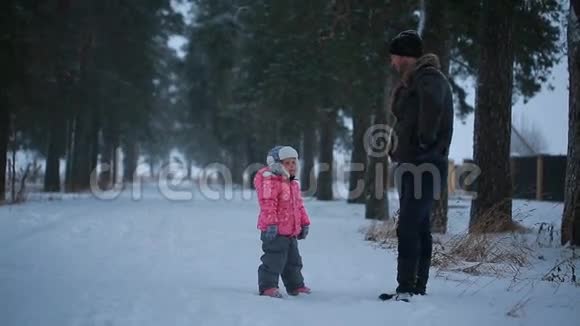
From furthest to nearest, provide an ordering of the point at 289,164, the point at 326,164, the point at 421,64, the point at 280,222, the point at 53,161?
the point at 53,161 → the point at 326,164 → the point at 289,164 → the point at 280,222 → the point at 421,64

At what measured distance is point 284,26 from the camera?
15.0 metres

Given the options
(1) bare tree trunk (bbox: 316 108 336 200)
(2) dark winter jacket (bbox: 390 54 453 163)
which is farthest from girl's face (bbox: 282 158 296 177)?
(1) bare tree trunk (bbox: 316 108 336 200)

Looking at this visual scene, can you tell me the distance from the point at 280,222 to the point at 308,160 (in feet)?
69.8

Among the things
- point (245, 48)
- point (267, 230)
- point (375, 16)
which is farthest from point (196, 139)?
point (267, 230)

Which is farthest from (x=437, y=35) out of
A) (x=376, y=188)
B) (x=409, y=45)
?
(x=409, y=45)

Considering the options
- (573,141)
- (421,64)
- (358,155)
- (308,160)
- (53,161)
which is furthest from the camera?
(308,160)

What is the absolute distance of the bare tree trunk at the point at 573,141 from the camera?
297 inches

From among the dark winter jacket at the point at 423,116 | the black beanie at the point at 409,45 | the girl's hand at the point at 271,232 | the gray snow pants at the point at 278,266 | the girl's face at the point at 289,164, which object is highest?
the black beanie at the point at 409,45

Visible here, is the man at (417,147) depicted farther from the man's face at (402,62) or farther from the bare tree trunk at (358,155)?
the bare tree trunk at (358,155)

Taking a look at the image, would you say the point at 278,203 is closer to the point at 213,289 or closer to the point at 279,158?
the point at 279,158

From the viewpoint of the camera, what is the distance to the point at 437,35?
10.1 metres

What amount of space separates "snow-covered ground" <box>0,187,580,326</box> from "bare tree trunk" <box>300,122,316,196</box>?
15.8 meters

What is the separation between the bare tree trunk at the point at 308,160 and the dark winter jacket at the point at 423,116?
18664 millimetres

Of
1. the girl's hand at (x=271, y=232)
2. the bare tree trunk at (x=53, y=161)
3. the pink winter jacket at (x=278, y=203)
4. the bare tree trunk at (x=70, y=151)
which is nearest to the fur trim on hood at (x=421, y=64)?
the pink winter jacket at (x=278, y=203)
